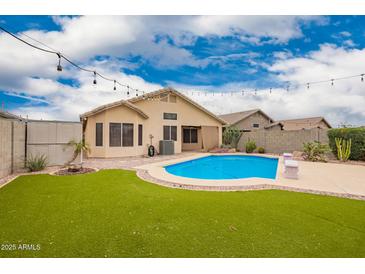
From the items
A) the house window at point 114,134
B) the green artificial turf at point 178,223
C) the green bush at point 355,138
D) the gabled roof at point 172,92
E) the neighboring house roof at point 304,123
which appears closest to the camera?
the green artificial turf at point 178,223

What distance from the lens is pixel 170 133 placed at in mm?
16562

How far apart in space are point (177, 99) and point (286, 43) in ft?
28.6

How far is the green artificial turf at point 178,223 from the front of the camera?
273 cm

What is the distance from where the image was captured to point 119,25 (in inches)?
Answer: 260

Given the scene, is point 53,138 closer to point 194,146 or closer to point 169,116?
point 169,116

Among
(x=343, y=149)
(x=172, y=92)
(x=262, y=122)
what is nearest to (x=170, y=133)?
(x=172, y=92)

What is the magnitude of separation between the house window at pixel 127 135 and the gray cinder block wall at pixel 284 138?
448 inches

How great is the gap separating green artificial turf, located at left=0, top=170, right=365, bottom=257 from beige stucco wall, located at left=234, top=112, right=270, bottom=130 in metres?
21.0

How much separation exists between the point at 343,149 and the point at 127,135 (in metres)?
14.1

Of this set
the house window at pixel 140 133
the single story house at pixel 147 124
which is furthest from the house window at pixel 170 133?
the house window at pixel 140 133

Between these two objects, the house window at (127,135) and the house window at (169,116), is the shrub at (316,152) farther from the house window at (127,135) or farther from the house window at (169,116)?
the house window at (127,135)

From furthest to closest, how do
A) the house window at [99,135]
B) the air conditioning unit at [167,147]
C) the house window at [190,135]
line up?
the house window at [190,135] → the air conditioning unit at [167,147] → the house window at [99,135]

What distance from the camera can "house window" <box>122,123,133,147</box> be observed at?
536 inches
